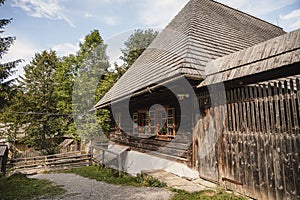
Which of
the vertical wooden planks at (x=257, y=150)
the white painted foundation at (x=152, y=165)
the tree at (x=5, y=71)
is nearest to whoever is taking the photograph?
the vertical wooden planks at (x=257, y=150)

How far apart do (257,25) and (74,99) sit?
1548 cm

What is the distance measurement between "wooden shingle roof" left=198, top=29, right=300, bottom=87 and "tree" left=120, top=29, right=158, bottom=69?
2036cm

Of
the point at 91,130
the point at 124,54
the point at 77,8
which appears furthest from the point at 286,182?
the point at 124,54

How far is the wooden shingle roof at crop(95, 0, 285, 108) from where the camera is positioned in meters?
5.03

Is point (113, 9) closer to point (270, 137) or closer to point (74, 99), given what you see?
point (270, 137)

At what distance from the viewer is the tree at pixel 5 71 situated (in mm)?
9602

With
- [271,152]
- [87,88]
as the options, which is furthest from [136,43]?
[271,152]

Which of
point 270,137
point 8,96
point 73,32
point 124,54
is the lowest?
point 270,137

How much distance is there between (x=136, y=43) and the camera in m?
25.8

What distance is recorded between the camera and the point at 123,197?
4.53 metres

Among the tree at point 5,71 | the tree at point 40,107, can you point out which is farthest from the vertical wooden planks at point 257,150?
the tree at point 40,107

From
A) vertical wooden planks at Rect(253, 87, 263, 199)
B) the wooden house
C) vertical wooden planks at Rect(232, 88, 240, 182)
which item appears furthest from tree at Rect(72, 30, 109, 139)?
vertical wooden planks at Rect(253, 87, 263, 199)

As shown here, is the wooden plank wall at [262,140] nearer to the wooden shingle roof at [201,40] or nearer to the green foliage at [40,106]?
the wooden shingle roof at [201,40]

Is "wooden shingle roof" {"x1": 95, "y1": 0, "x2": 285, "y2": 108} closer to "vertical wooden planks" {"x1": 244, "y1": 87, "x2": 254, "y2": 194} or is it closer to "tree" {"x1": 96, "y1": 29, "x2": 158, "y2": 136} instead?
"vertical wooden planks" {"x1": 244, "y1": 87, "x2": 254, "y2": 194}
